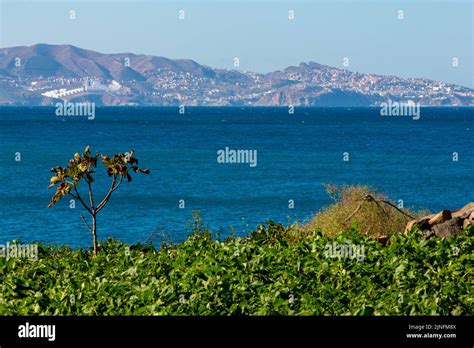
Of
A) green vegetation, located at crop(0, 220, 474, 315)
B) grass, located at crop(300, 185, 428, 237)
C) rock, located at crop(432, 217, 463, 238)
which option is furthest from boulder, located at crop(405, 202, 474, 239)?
grass, located at crop(300, 185, 428, 237)

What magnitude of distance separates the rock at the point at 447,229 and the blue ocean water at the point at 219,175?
9.68ft

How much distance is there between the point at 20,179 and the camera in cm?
7500

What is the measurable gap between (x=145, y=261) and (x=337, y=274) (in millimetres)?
2333

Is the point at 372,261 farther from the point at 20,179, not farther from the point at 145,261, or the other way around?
the point at 20,179

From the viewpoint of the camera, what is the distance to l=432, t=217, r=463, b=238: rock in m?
13.4

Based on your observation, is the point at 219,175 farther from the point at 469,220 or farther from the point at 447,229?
the point at 447,229

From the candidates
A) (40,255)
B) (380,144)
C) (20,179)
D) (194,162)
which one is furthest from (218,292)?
(380,144)

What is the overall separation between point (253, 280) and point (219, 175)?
2601 inches

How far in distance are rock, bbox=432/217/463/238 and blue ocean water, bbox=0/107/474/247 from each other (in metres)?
2.95

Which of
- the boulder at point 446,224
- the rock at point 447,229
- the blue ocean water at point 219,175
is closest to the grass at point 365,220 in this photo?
the blue ocean water at point 219,175

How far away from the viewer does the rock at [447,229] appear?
13414mm

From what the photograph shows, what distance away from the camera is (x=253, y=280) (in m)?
10.2

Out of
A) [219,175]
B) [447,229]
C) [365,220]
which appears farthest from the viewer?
[219,175]

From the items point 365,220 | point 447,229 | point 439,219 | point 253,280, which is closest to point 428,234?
point 447,229
